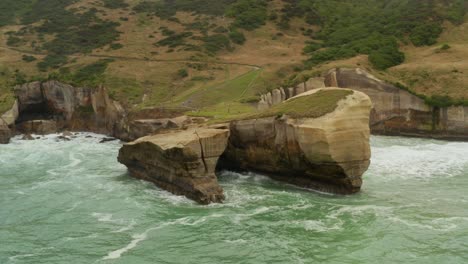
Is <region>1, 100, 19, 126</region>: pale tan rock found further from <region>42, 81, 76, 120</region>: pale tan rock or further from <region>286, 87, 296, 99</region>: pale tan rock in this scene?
<region>286, 87, 296, 99</region>: pale tan rock

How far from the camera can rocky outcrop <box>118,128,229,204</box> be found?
95.7ft

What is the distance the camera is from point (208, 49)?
81.1 meters

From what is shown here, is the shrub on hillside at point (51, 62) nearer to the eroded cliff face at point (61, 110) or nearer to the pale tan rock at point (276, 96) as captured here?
the eroded cliff face at point (61, 110)

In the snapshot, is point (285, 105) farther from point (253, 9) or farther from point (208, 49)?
point (253, 9)

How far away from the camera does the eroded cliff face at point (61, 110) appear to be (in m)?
58.1

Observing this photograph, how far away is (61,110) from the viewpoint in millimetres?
62438

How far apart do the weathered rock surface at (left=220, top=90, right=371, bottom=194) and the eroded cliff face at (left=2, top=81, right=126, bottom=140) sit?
1075 inches

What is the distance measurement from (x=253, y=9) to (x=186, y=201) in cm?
7381

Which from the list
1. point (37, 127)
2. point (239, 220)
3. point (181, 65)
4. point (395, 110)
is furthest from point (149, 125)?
point (181, 65)

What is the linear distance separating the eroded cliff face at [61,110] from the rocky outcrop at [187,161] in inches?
960

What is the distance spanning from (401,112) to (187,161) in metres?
32.0

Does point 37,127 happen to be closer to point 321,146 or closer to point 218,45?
point 218,45

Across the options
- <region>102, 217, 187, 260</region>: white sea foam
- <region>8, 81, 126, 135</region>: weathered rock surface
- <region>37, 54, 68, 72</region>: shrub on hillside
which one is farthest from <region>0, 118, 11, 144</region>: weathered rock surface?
<region>102, 217, 187, 260</region>: white sea foam

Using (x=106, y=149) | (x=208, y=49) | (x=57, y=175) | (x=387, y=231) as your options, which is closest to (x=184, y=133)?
(x=57, y=175)
